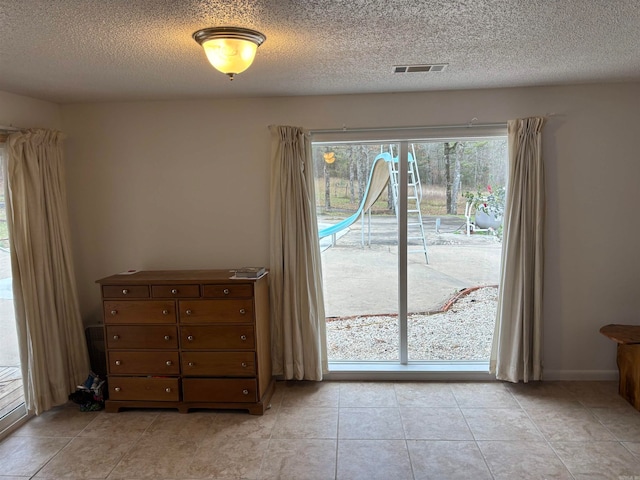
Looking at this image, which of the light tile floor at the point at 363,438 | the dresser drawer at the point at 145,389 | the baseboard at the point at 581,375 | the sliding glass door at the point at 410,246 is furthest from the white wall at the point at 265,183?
the dresser drawer at the point at 145,389

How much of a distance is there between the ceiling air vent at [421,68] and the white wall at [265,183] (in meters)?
0.58

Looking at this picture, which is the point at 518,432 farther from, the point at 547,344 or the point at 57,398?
the point at 57,398

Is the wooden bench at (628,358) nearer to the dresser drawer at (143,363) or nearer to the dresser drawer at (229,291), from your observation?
the dresser drawer at (229,291)

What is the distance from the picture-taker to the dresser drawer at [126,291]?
303 centimetres

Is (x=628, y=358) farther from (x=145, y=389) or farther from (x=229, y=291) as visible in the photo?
(x=145, y=389)

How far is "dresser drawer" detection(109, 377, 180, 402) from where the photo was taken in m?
3.08

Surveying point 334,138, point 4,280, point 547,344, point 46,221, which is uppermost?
point 334,138

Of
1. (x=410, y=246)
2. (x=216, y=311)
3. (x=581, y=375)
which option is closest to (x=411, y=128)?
(x=410, y=246)

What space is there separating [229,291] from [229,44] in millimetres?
1639

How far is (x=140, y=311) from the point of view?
120 inches

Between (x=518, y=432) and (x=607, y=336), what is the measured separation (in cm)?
103

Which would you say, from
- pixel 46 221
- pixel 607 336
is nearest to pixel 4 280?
pixel 46 221

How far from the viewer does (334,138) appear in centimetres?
338

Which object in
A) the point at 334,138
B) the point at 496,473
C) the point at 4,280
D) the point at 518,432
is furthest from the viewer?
the point at 334,138
